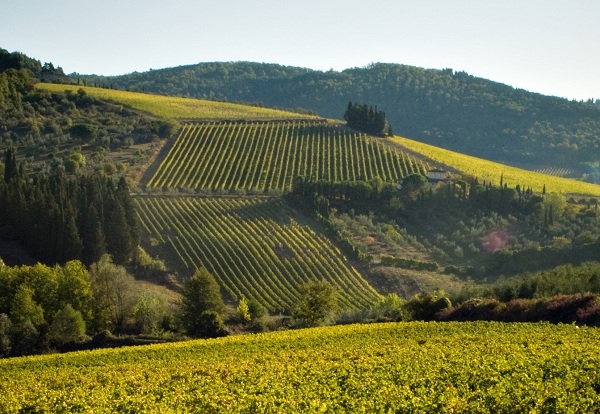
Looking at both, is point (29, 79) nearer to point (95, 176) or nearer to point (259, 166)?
point (259, 166)

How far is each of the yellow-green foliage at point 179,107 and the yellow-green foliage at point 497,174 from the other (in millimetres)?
32150

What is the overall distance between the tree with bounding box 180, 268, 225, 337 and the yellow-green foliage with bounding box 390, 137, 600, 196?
65.1 m

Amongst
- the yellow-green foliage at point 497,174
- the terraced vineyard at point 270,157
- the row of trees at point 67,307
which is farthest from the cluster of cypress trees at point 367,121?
the row of trees at point 67,307

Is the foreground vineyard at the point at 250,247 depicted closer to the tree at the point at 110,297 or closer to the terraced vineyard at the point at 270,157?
the terraced vineyard at the point at 270,157

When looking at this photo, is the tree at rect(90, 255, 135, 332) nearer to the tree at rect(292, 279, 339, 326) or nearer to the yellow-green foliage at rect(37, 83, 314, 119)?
the tree at rect(292, 279, 339, 326)

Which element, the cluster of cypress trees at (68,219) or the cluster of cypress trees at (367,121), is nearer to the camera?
the cluster of cypress trees at (68,219)

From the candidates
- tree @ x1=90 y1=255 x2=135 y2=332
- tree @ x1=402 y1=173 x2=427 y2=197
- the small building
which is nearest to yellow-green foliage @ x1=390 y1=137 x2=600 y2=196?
Result: the small building

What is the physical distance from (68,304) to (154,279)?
23.5m

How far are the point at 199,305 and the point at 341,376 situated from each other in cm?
3420

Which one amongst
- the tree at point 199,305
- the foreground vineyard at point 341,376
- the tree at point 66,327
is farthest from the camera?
the tree at point 199,305

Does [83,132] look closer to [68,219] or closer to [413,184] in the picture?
[68,219]

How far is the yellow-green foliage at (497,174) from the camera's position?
373ft

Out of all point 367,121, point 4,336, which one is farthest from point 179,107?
point 4,336

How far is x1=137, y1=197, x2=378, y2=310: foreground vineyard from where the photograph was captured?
2879 inches
